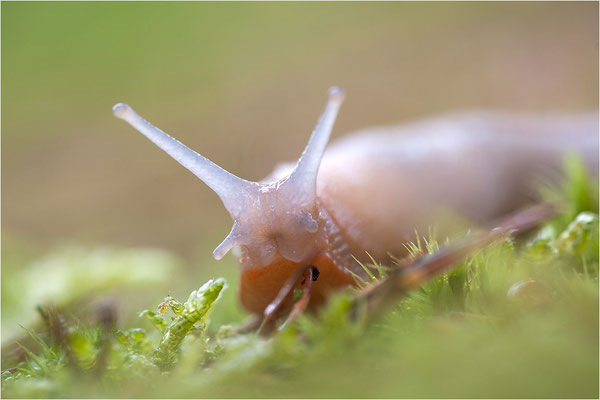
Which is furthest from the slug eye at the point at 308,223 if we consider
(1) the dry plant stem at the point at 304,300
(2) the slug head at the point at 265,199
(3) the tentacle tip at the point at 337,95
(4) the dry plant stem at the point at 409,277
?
(4) the dry plant stem at the point at 409,277

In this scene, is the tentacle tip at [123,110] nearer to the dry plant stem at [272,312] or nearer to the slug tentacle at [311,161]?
the slug tentacle at [311,161]

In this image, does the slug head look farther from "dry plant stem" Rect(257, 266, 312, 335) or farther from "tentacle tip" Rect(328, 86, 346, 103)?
"dry plant stem" Rect(257, 266, 312, 335)

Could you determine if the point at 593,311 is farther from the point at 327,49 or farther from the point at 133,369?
the point at 327,49

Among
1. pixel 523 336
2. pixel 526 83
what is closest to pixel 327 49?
→ pixel 526 83

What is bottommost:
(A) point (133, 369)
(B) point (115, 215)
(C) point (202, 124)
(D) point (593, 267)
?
(D) point (593, 267)

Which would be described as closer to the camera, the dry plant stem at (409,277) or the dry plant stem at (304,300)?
the dry plant stem at (409,277)

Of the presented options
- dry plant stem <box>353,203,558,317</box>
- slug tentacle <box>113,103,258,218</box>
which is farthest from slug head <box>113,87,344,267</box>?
dry plant stem <box>353,203,558,317</box>

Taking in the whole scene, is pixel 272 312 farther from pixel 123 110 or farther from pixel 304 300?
pixel 123 110
